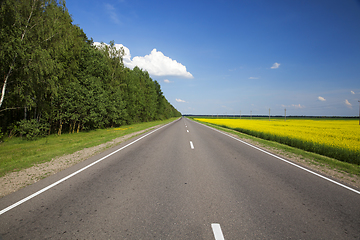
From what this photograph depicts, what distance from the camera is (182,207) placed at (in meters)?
3.23

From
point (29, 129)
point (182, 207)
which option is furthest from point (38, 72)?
point (182, 207)

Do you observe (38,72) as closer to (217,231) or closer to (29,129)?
(29,129)

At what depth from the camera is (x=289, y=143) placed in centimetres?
1303

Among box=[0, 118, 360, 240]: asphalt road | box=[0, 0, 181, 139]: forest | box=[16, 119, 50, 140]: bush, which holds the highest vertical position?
box=[0, 0, 181, 139]: forest

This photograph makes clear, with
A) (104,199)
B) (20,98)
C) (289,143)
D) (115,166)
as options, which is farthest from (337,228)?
(20,98)

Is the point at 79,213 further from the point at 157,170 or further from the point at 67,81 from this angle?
the point at 67,81

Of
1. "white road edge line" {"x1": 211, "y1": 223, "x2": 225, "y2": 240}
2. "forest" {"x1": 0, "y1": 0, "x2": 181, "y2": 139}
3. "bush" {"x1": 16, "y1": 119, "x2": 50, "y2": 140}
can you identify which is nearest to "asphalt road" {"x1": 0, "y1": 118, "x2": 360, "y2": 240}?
"white road edge line" {"x1": 211, "y1": 223, "x2": 225, "y2": 240}

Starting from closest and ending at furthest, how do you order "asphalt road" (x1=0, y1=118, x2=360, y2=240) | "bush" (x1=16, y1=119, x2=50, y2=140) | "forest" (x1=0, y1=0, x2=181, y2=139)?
"asphalt road" (x1=0, y1=118, x2=360, y2=240) < "forest" (x1=0, y1=0, x2=181, y2=139) < "bush" (x1=16, y1=119, x2=50, y2=140)

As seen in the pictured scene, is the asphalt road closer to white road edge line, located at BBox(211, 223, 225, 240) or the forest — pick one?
white road edge line, located at BBox(211, 223, 225, 240)

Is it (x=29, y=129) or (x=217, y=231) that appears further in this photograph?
(x=29, y=129)

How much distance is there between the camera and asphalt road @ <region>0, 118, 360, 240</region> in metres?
2.53

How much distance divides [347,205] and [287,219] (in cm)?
170

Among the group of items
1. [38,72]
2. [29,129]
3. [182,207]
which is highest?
[38,72]

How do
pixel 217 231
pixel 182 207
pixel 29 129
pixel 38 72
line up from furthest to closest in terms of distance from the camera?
pixel 29 129, pixel 38 72, pixel 182 207, pixel 217 231
